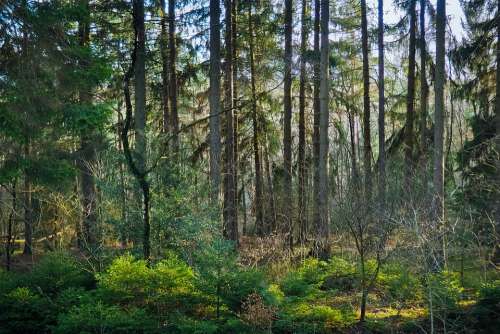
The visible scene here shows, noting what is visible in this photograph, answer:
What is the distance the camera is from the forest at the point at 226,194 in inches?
276

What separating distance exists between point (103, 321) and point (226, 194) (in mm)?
8666

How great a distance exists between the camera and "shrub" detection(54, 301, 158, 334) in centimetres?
642

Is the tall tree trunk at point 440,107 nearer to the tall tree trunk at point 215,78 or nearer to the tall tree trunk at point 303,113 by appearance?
the tall tree trunk at point 303,113

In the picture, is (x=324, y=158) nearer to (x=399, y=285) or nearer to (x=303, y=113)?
(x=303, y=113)

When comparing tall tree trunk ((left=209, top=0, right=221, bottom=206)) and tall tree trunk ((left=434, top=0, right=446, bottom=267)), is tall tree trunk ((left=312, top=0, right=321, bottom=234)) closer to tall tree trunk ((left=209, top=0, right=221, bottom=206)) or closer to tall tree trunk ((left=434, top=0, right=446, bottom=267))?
tall tree trunk ((left=209, top=0, right=221, bottom=206))

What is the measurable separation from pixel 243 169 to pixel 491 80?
10.2m

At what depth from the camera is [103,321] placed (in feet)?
21.2

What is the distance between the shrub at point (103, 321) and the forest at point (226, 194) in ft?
0.11

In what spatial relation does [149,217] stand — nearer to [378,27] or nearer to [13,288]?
[13,288]

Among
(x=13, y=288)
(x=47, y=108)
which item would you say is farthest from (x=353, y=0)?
(x=13, y=288)

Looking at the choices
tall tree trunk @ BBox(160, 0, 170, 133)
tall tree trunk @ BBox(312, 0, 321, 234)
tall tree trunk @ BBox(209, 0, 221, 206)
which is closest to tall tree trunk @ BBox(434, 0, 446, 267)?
tall tree trunk @ BBox(312, 0, 321, 234)

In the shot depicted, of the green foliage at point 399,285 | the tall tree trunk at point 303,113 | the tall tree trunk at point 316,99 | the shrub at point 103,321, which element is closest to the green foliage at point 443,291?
the green foliage at point 399,285

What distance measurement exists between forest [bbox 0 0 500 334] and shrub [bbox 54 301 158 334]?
0.03 metres

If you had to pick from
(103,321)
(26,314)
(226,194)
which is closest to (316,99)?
(226,194)
